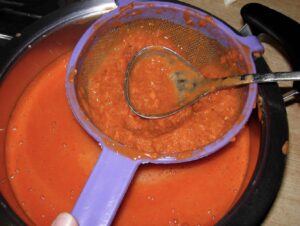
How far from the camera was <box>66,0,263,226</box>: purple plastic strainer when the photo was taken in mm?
612

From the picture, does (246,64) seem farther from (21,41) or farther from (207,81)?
(21,41)

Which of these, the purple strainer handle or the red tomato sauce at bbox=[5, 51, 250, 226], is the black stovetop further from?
the purple strainer handle

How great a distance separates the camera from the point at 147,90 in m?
0.86

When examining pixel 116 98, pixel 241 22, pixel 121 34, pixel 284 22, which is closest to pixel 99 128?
pixel 116 98

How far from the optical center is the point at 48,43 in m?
0.89

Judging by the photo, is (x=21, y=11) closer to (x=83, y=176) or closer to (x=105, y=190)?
(x=83, y=176)

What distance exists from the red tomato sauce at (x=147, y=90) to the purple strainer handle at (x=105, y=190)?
7cm

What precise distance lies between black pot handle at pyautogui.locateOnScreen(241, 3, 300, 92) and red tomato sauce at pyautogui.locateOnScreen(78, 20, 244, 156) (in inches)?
3.6

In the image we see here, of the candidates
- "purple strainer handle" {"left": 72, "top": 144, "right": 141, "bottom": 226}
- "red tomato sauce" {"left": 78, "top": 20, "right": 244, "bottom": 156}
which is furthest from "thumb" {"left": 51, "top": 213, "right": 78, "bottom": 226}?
"red tomato sauce" {"left": 78, "top": 20, "right": 244, "bottom": 156}

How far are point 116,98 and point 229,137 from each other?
0.27m

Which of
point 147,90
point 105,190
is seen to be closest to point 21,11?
point 147,90

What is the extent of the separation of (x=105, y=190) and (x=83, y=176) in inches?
9.9

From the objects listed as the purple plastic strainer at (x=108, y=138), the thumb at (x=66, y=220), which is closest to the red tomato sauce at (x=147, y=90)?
the purple plastic strainer at (x=108, y=138)

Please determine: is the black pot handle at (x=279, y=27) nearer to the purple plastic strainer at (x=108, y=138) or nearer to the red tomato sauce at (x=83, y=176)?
the purple plastic strainer at (x=108, y=138)
